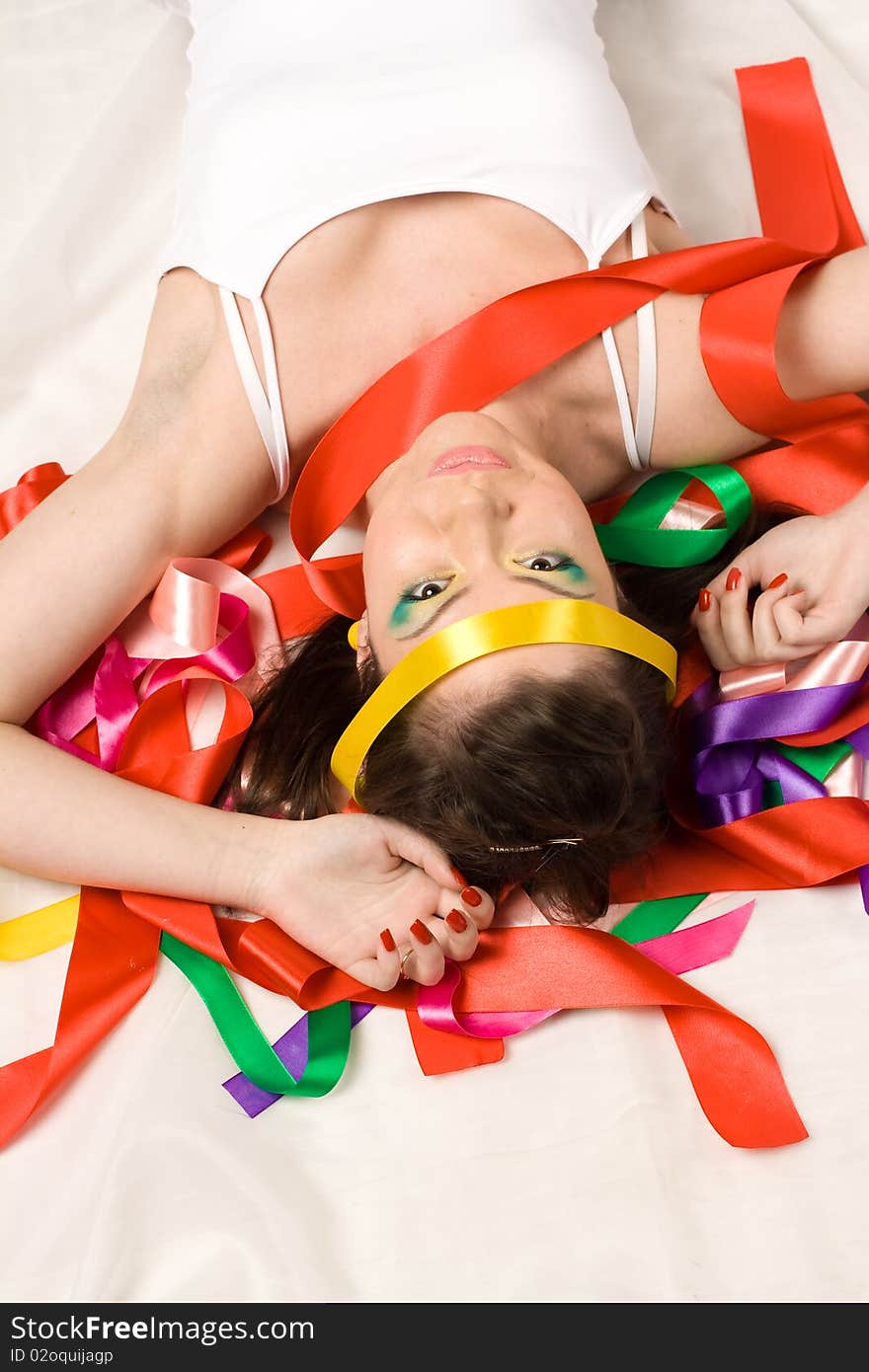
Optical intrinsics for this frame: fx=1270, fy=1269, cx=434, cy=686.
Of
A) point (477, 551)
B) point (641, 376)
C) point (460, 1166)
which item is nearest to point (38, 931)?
point (460, 1166)

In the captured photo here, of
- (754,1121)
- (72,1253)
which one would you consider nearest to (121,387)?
(72,1253)

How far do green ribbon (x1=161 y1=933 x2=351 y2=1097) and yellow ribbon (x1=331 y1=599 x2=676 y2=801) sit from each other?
11.3 inches

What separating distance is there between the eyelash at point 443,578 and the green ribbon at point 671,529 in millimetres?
283

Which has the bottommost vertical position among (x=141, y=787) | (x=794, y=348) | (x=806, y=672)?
(x=806, y=672)

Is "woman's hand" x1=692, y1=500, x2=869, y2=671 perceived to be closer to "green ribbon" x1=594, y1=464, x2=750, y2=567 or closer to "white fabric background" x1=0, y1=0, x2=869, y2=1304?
"green ribbon" x1=594, y1=464, x2=750, y2=567

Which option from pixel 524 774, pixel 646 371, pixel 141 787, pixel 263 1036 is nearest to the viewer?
pixel 524 774

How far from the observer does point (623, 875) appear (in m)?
1.37

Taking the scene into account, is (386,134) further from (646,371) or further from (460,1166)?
(460,1166)

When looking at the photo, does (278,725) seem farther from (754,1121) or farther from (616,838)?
(754,1121)

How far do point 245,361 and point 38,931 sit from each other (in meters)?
0.68

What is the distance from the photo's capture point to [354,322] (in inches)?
59.5

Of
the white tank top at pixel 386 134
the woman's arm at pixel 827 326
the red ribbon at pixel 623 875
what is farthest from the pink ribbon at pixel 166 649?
the woman's arm at pixel 827 326

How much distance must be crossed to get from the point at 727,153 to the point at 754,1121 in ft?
4.70

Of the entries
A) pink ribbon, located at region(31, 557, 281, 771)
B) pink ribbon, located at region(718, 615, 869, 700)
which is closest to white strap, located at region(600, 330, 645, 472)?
pink ribbon, located at region(718, 615, 869, 700)
